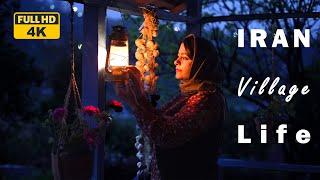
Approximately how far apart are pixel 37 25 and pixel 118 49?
498 millimetres

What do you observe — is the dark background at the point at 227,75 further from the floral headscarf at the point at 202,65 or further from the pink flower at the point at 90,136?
the floral headscarf at the point at 202,65

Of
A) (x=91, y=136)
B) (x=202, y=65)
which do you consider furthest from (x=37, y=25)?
(x=202, y=65)

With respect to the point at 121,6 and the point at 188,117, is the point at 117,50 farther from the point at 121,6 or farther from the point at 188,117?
the point at 188,117

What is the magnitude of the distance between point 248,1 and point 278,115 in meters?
2.31

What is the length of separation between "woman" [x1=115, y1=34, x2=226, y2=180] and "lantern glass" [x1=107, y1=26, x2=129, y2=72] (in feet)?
1.27

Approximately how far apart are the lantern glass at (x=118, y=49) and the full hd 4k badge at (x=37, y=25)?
33 centimetres

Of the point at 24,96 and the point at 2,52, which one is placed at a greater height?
the point at 2,52

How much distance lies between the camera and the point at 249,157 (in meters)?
7.14

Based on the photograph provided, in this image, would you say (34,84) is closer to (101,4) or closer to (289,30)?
(289,30)

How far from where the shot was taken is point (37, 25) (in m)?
3.40

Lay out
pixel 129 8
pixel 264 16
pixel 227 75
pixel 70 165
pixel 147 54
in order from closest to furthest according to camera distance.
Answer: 1. pixel 70 165
2. pixel 147 54
3. pixel 129 8
4. pixel 264 16
5. pixel 227 75

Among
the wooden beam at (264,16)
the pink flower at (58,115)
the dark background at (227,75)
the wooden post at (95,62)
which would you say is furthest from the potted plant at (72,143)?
the dark background at (227,75)

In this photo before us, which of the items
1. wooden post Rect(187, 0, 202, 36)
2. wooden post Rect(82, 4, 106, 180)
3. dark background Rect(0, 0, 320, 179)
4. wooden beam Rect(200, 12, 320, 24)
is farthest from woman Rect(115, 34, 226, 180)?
dark background Rect(0, 0, 320, 179)

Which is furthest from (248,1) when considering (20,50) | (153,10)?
(153,10)
